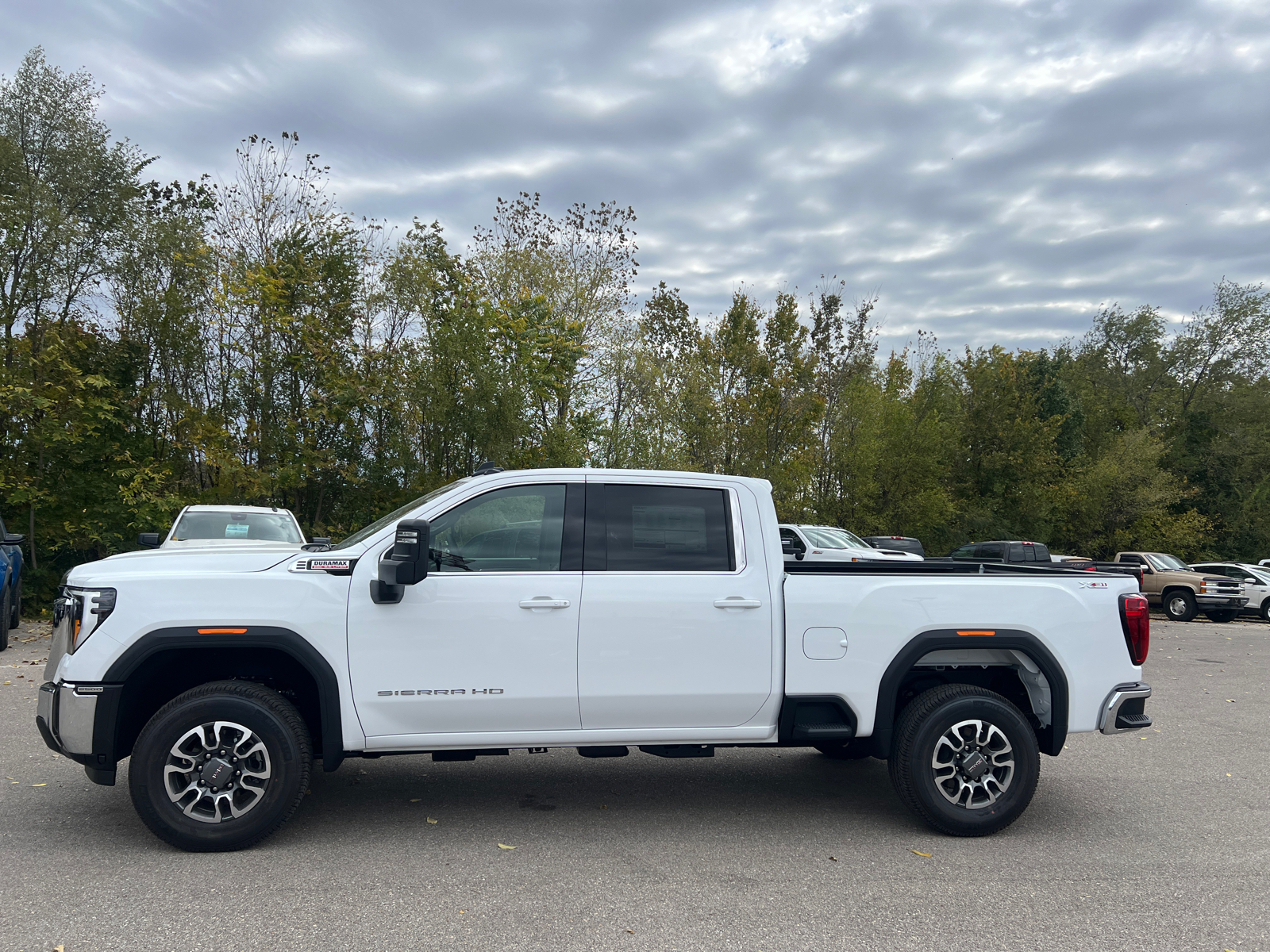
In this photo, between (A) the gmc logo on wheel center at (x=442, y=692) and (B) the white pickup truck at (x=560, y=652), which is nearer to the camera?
(B) the white pickup truck at (x=560, y=652)

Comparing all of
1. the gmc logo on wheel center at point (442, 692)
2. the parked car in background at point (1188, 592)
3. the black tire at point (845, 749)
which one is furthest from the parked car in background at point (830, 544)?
the gmc logo on wheel center at point (442, 692)

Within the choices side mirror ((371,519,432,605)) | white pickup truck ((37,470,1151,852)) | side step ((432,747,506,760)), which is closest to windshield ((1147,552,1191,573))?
white pickup truck ((37,470,1151,852))

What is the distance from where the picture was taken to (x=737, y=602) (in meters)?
4.82

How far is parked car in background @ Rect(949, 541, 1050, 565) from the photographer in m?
6.39

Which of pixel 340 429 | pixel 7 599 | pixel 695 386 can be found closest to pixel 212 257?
pixel 340 429

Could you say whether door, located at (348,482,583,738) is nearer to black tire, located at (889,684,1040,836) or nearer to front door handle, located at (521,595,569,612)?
front door handle, located at (521,595,569,612)

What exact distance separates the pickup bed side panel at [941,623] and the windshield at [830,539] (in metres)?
13.8

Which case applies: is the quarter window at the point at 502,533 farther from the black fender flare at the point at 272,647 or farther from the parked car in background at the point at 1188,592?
the parked car in background at the point at 1188,592

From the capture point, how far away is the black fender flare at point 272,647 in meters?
4.41

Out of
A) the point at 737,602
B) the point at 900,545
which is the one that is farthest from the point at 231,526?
the point at 900,545

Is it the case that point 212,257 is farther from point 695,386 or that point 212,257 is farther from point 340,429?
point 695,386

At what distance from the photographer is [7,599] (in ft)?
39.9

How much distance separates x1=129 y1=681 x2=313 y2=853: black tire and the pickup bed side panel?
2.67 metres

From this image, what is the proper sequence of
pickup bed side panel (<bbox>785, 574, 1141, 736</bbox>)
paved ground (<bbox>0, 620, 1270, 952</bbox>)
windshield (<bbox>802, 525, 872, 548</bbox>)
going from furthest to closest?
1. windshield (<bbox>802, 525, 872, 548</bbox>)
2. pickup bed side panel (<bbox>785, 574, 1141, 736</bbox>)
3. paved ground (<bbox>0, 620, 1270, 952</bbox>)
